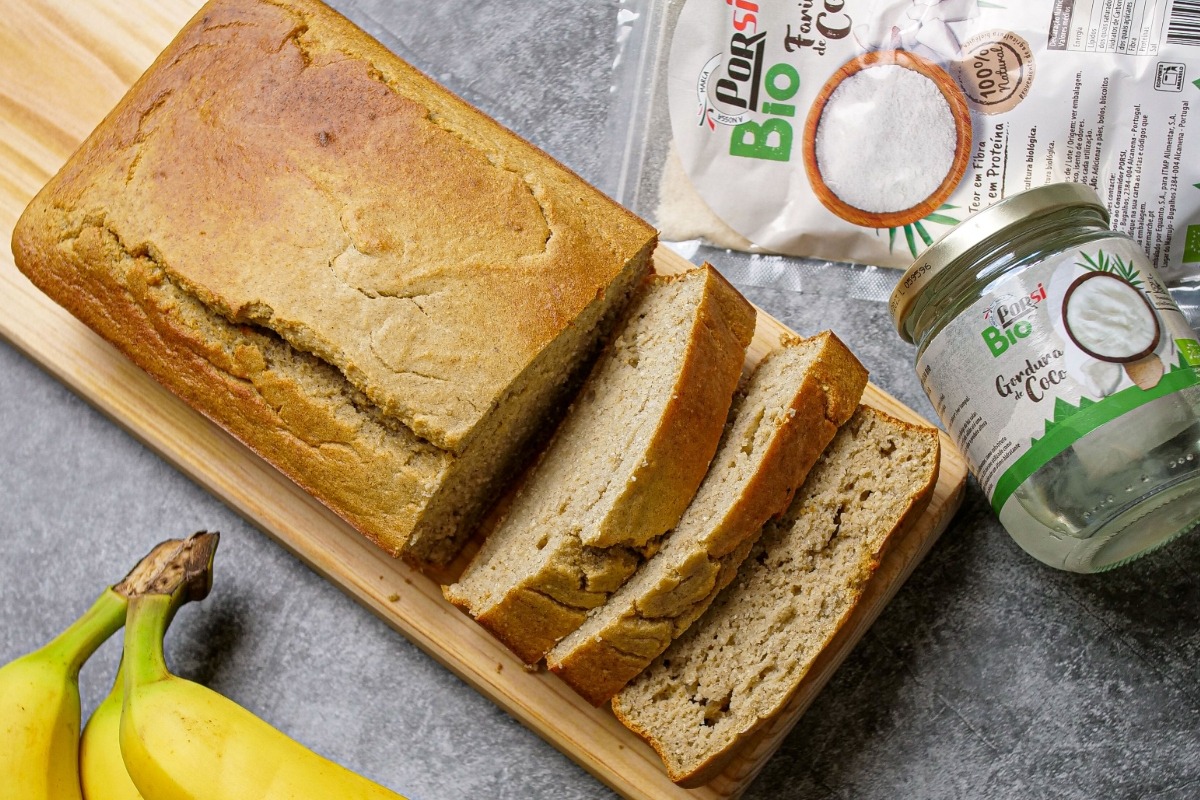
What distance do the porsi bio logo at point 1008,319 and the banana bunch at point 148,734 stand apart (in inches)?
57.2

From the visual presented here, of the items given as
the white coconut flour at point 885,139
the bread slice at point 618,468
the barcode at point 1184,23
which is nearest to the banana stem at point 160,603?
the bread slice at point 618,468

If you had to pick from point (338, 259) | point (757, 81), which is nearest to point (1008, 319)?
point (757, 81)

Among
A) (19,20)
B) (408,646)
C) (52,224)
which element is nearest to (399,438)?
(408,646)

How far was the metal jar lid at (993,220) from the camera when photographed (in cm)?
175

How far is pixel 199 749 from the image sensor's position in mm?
1820

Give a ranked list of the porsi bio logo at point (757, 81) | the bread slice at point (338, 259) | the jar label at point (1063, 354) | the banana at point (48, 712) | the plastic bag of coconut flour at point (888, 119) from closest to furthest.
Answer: the jar label at point (1063, 354), the bread slice at point (338, 259), the banana at point (48, 712), the plastic bag of coconut flour at point (888, 119), the porsi bio logo at point (757, 81)

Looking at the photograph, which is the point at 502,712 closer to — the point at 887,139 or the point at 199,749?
the point at 199,749

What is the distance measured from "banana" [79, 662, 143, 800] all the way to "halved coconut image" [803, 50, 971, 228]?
1871 millimetres

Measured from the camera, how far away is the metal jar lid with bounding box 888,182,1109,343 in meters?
1.75

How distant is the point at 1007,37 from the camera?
86.7 inches

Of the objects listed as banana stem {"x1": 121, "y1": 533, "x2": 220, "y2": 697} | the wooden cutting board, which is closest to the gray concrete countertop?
the wooden cutting board

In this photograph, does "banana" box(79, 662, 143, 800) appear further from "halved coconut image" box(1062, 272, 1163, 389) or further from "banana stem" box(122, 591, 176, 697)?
"halved coconut image" box(1062, 272, 1163, 389)

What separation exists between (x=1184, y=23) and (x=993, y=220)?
822mm

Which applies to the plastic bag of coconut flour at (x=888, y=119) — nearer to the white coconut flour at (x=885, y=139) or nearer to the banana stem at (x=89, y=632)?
the white coconut flour at (x=885, y=139)
